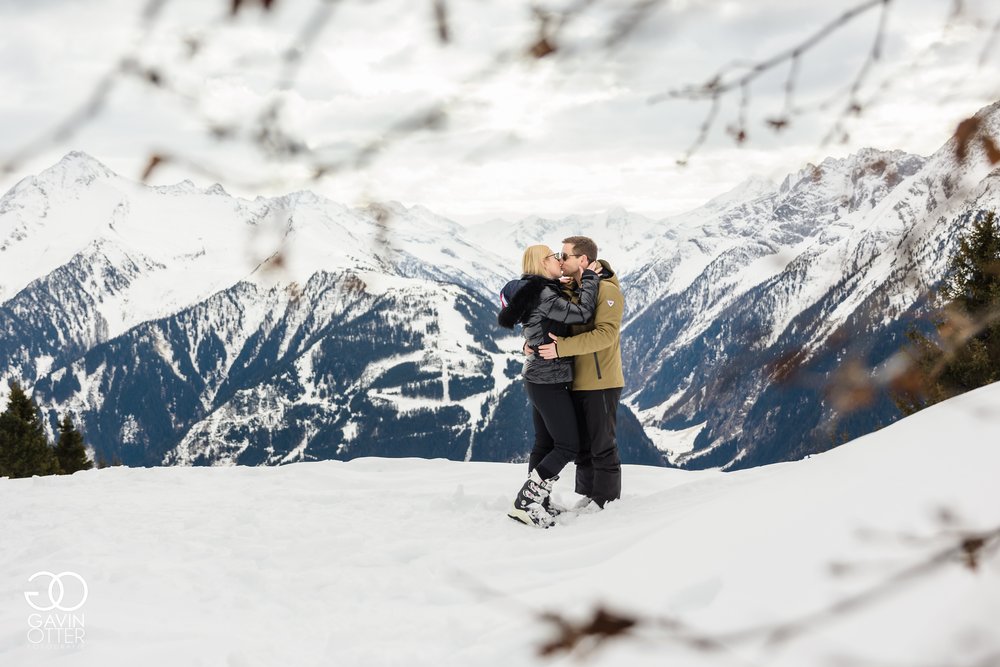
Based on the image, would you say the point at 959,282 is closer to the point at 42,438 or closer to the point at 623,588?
the point at 623,588

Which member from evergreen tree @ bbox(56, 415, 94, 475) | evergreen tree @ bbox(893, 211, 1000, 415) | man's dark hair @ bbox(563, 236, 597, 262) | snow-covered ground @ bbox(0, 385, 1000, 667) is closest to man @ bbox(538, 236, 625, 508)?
man's dark hair @ bbox(563, 236, 597, 262)

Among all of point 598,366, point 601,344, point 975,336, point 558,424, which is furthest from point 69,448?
point 975,336

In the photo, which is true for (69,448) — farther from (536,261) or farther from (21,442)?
(536,261)

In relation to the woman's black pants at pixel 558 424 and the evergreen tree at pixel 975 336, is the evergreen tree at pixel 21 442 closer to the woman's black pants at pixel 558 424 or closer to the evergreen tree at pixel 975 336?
the woman's black pants at pixel 558 424

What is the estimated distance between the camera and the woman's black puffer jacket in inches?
220

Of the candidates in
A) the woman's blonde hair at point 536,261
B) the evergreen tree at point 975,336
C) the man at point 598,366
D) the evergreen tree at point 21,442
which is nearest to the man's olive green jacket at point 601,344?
the man at point 598,366

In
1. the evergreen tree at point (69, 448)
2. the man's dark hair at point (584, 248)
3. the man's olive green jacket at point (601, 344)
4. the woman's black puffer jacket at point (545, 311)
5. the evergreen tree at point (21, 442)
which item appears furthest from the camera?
the evergreen tree at point (69, 448)

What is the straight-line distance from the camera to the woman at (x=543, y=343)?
5621mm

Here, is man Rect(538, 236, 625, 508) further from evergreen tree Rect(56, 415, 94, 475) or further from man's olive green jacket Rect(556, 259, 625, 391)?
evergreen tree Rect(56, 415, 94, 475)

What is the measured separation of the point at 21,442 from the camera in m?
31.1

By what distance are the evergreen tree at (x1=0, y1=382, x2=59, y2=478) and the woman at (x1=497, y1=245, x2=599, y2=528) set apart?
31306 mm

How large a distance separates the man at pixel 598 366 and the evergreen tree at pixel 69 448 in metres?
35.3

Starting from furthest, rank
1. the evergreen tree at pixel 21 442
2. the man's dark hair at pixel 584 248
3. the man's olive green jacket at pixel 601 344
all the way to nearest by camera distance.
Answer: the evergreen tree at pixel 21 442 < the man's dark hair at pixel 584 248 < the man's olive green jacket at pixel 601 344

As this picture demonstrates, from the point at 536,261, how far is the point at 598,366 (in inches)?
41.3
